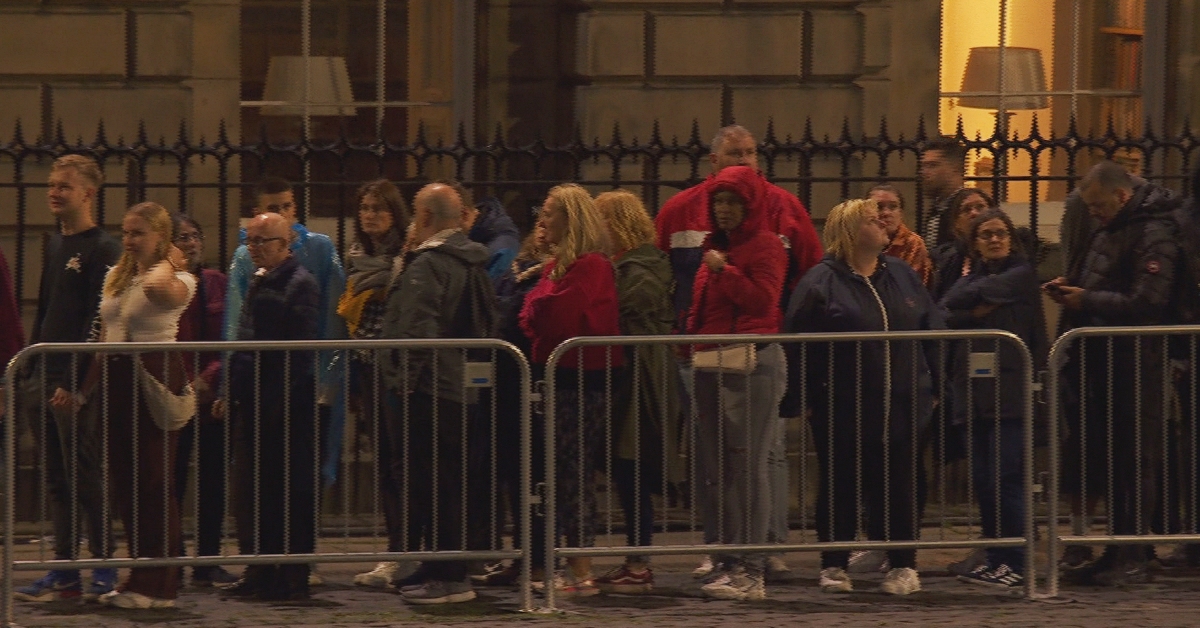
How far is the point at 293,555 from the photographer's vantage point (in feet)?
31.1

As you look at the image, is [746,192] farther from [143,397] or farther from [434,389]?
[143,397]

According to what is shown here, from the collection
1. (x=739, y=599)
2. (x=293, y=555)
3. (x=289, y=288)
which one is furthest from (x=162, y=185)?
(x=739, y=599)

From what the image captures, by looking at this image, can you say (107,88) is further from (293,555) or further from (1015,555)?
(1015,555)

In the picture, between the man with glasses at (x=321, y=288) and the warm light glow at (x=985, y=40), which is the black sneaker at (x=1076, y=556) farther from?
the warm light glow at (x=985, y=40)

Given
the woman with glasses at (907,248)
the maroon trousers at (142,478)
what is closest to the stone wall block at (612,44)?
the woman with glasses at (907,248)

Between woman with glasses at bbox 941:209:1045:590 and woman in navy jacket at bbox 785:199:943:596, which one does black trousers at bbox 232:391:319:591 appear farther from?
woman with glasses at bbox 941:209:1045:590

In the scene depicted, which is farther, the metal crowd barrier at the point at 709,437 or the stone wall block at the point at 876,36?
the stone wall block at the point at 876,36

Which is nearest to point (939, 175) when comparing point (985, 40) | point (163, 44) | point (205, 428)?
point (985, 40)

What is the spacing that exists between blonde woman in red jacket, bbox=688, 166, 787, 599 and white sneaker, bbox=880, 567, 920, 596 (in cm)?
52

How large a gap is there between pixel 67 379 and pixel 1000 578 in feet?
12.6

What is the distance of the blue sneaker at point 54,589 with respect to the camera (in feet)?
32.0

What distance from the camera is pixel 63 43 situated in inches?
502

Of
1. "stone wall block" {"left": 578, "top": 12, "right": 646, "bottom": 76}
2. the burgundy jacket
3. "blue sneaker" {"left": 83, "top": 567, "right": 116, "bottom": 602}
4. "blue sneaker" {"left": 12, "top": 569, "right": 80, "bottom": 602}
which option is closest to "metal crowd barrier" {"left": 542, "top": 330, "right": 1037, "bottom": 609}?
the burgundy jacket

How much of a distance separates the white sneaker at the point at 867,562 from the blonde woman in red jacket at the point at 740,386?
78 cm
